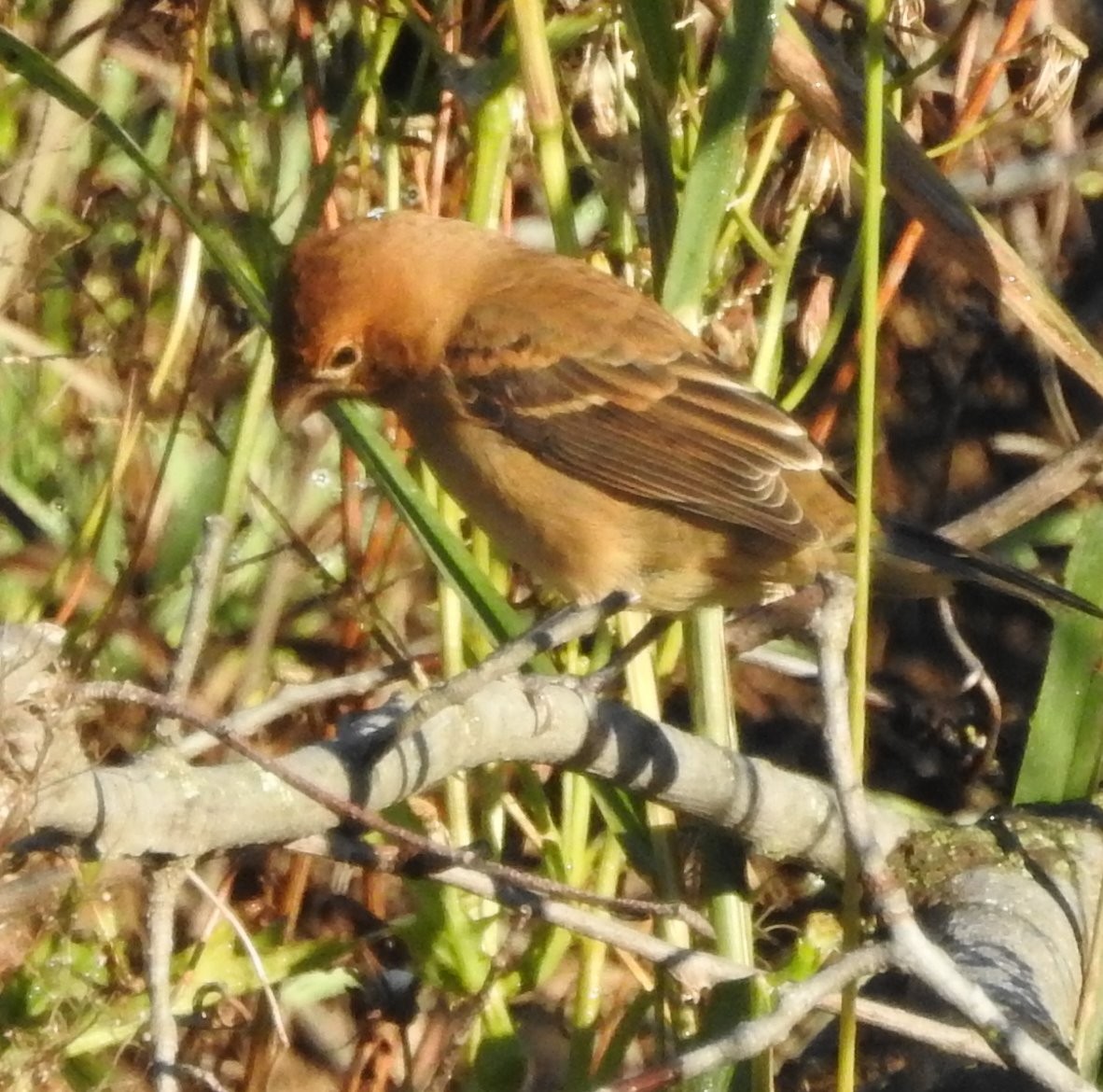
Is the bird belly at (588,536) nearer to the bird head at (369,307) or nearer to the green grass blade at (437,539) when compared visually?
the bird head at (369,307)

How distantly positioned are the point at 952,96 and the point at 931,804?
5.11 ft

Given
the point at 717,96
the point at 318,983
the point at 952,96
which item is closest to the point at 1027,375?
the point at 952,96

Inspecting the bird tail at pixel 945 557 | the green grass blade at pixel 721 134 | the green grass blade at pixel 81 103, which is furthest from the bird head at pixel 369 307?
the bird tail at pixel 945 557

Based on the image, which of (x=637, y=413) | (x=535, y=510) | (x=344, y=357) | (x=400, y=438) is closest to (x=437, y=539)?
(x=535, y=510)

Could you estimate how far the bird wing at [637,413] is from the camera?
10.9ft

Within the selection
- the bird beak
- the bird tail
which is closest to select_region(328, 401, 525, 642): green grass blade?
the bird beak

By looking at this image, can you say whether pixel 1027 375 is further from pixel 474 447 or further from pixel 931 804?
→ pixel 474 447

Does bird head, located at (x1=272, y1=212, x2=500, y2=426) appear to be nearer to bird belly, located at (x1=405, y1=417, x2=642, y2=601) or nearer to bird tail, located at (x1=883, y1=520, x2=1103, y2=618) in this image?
bird belly, located at (x1=405, y1=417, x2=642, y2=601)

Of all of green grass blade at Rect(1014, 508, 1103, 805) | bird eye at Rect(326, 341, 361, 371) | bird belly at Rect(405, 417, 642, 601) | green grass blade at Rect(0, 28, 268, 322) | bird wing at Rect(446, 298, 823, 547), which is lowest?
green grass blade at Rect(1014, 508, 1103, 805)

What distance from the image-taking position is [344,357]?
3.30 metres

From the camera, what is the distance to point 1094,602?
3.04 m

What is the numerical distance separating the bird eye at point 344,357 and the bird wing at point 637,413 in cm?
19

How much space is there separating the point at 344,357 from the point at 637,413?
0.57 meters

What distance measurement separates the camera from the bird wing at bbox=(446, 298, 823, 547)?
331cm
